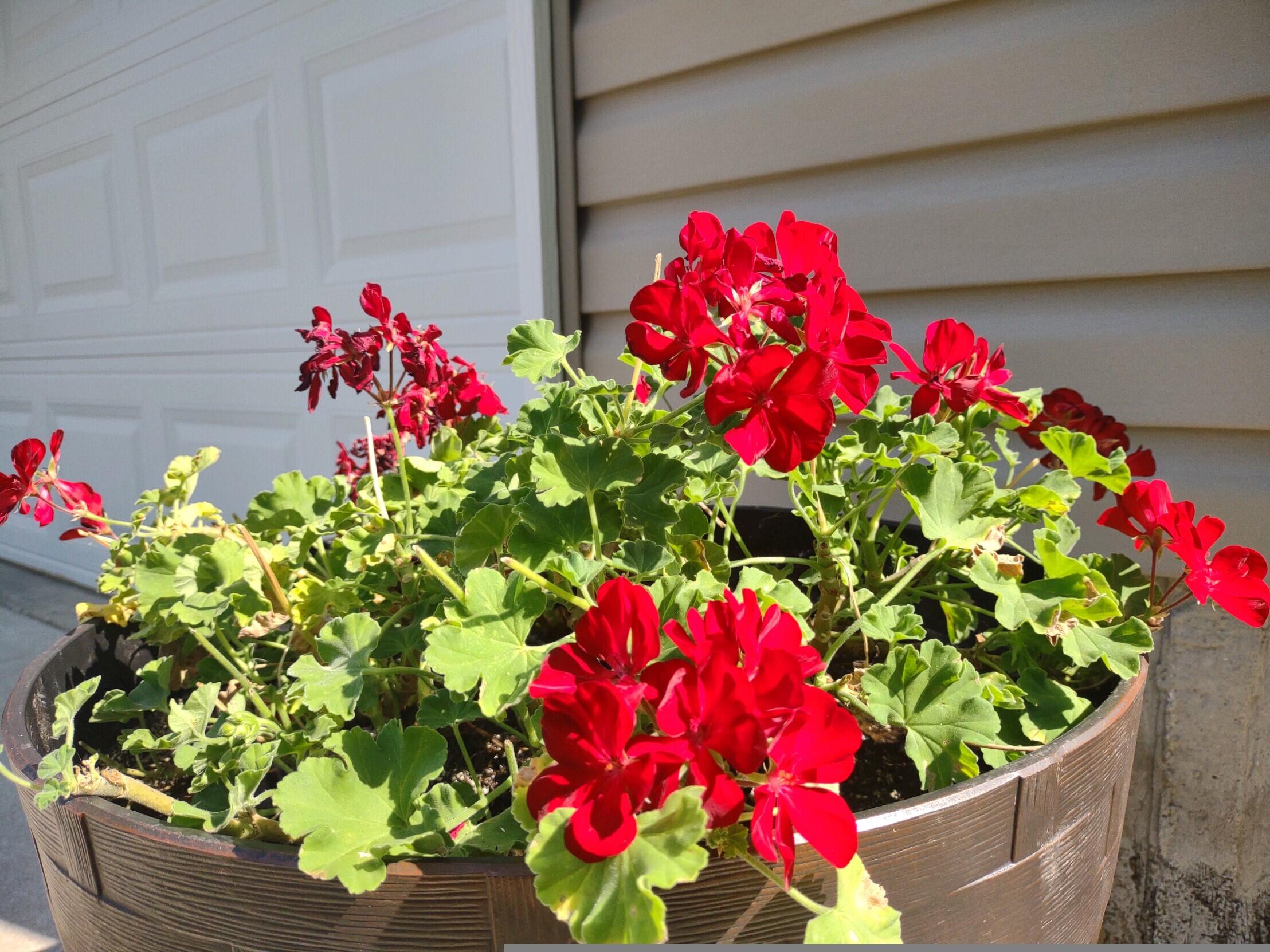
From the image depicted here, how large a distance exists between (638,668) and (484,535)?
22 centimetres

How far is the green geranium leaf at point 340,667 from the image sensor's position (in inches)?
21.8

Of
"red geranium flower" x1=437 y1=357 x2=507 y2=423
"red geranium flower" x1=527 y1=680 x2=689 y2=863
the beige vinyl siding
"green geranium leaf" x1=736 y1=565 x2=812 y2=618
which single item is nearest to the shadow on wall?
the beige vinyl siding

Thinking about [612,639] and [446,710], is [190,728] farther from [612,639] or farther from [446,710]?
[612,639]

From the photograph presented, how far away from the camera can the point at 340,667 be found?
595 mm

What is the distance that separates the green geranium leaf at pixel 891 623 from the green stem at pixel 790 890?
0.64ft

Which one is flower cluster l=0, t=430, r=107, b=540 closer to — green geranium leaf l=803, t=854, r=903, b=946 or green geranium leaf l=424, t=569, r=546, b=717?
green geranium leaf l=424, t=569, r=546, b=717

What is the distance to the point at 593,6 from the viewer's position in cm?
142

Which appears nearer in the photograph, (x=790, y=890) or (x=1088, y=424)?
(x=790, y=890)

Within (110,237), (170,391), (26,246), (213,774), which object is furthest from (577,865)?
(26,246)

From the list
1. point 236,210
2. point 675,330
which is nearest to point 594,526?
point 675,330

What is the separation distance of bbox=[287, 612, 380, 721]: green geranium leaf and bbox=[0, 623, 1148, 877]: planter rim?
85 millimetres

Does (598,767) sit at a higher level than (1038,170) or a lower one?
lower

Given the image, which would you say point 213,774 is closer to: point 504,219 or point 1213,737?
point 1213,737

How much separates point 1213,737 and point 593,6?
1.36 m
